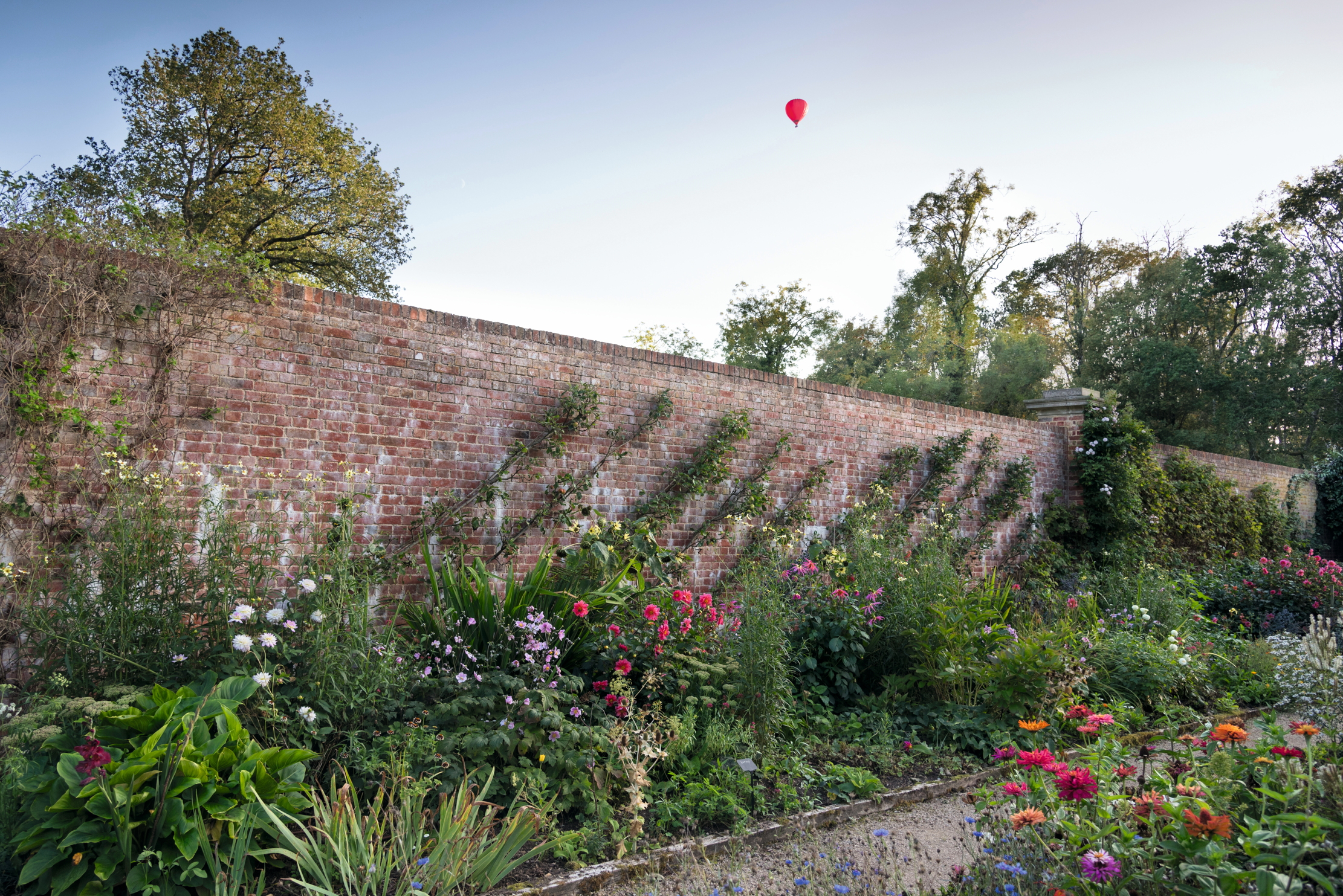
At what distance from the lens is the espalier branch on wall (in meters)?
4.16

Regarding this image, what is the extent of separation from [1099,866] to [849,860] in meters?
1.01

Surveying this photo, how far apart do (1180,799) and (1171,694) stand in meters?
3.56

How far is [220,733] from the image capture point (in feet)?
7.82

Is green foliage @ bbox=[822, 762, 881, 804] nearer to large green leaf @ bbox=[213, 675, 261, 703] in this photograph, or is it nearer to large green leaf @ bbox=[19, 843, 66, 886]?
large green leaf @ bbox=[213, 675, 261, 703]

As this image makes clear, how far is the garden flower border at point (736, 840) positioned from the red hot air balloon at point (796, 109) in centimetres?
591

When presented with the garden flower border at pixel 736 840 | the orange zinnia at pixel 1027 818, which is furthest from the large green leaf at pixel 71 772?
the orange zinnia at pixel 1027 818

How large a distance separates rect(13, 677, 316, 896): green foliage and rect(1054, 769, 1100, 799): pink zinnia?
229 centimetres

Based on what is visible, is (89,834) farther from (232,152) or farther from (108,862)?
(232,152)

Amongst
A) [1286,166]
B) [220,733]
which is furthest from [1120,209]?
A: [220,733]

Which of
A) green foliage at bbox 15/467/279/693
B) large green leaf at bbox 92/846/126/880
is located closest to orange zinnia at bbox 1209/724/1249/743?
large green leaf at bbox 92/846/126/880

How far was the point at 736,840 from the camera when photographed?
2900 millimetres

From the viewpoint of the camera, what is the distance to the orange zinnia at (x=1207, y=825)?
5.85ft

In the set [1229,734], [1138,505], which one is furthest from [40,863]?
[1138,505]

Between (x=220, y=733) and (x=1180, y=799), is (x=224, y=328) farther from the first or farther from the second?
(x=1180, y=799)
